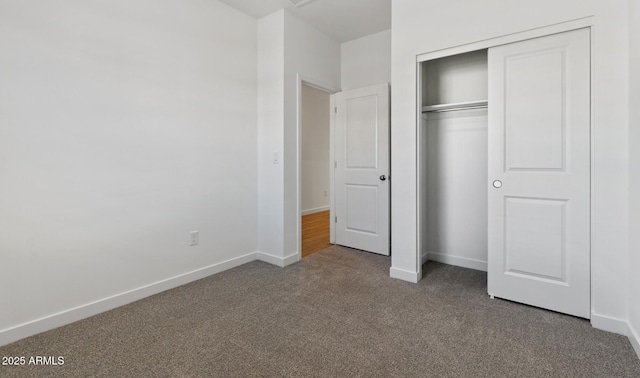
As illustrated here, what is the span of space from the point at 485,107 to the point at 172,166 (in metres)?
2.93

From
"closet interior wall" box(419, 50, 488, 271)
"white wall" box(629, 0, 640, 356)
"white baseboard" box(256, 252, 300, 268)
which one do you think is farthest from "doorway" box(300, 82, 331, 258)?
"white wall" box(629, 0, 640, 356)

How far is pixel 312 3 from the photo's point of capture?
2971 mm

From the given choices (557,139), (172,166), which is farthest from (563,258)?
(172,166)

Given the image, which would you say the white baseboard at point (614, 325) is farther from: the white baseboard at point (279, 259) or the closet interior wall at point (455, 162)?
the white baseboard at point (279, 259)

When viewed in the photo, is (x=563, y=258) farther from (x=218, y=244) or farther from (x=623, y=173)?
(x=218, y=244)

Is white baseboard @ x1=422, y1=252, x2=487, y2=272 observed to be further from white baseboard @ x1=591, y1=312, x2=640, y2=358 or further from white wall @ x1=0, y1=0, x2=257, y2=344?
white wall @ x1=0, y1=0, x2=257, y2=344

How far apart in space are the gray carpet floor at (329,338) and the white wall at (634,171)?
0.72ft

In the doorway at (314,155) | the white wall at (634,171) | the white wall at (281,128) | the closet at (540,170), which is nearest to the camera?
the white wall at (634,171)

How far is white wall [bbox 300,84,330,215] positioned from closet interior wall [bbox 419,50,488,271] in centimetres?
332

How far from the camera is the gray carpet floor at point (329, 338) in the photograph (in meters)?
1.52

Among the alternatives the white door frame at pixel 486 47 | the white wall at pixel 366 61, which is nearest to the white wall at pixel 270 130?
the white wall at pixel 366 61

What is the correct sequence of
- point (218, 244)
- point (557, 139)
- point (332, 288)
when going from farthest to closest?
1. point (218, 244)
2. point (332, 288)
3. point (557, 139)

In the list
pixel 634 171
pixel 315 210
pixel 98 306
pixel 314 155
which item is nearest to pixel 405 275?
pixel 634 171

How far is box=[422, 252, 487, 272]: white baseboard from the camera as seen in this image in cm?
295
